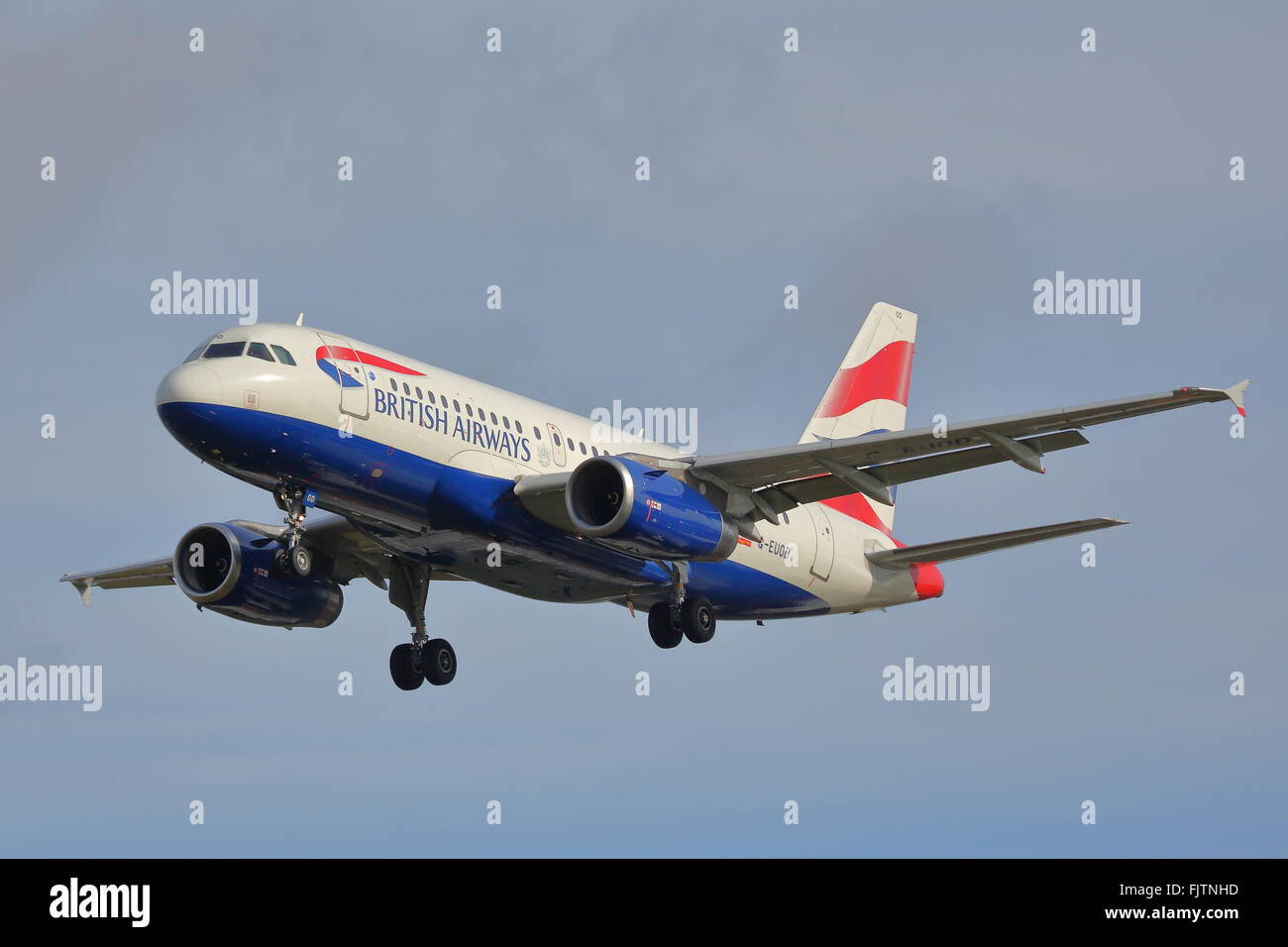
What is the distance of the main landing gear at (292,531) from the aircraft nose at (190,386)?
277cm

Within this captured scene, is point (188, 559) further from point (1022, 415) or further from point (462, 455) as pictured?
point (1022, 415)

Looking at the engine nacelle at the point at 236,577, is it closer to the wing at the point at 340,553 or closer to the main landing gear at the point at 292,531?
the wing at the point at 340,553

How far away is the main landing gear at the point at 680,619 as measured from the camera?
A: 144ft

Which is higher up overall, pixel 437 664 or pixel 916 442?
pixel 916 442

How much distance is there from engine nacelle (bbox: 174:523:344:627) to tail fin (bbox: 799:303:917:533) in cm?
1485

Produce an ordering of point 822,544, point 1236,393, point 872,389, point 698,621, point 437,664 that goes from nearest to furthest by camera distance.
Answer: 1. point 1236,393
2. point 698,621
3. point 437,664
4. point 822,544
5. point 872,389

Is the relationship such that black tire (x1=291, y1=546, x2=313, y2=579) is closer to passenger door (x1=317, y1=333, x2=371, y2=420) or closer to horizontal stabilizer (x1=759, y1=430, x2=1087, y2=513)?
passenger door (x1=317, y1=333, x2=371, y2=420)

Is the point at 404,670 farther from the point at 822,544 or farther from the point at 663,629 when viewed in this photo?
the point at 822,544

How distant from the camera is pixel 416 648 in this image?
4572cm

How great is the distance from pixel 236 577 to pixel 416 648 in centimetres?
472

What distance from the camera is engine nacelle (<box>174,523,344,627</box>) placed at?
145ft

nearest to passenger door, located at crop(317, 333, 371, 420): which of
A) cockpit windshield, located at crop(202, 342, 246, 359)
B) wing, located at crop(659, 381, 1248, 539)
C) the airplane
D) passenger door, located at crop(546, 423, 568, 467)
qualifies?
the airplane

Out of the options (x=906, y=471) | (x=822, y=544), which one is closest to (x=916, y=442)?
(x=906, y=471)

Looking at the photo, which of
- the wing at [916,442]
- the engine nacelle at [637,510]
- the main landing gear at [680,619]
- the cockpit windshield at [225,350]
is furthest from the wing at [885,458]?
the cockpit windshield at [225,350]
